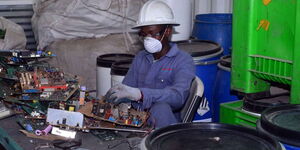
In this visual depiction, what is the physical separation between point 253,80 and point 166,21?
2.25 feet

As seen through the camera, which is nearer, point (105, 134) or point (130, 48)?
point (105, 134)

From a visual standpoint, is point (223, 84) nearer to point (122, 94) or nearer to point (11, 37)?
point (122, 94)

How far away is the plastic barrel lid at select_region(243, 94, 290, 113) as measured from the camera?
2.62 meters

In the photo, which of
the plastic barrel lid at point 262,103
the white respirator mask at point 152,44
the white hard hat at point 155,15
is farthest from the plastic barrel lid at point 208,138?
the white hard hat at point 155,15

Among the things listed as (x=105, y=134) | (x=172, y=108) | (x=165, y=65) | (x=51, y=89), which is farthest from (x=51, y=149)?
(x=165, y=65)

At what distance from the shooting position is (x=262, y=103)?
264 cm

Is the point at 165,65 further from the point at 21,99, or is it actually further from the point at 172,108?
the point at 21,99

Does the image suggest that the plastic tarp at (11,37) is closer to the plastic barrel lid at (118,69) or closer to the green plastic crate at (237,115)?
the plastic barrel lid at (118,69)

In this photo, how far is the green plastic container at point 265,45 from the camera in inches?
96.2

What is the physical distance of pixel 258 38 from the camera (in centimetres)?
270

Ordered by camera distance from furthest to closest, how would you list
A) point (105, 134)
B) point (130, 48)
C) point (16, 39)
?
point (130, 48) < point (16, 39) < point (105, 134)

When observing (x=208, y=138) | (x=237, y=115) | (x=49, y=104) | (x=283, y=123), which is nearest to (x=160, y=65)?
(x=237, y=115)

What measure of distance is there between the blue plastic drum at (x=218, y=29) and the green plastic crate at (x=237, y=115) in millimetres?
1360

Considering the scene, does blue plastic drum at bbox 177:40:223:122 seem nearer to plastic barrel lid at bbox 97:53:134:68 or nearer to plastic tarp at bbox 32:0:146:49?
plastic barrel lid at bbox 97:53:134:68
